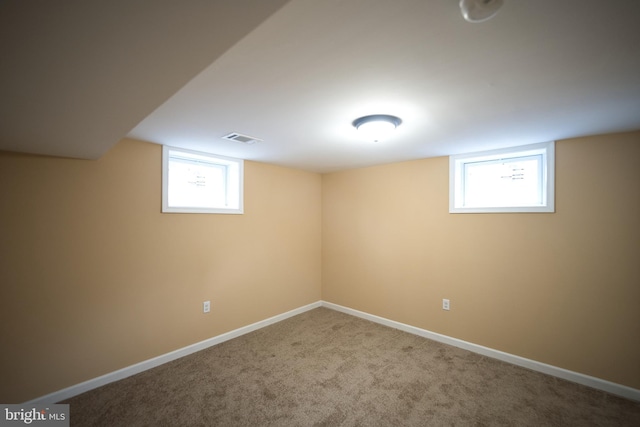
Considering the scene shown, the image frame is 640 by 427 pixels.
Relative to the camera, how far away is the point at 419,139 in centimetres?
250

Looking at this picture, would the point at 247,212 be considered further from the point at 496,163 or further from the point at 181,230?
the point at 496,163

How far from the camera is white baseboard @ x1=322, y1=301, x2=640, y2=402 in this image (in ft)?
7.03

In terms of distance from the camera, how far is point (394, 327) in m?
3.49

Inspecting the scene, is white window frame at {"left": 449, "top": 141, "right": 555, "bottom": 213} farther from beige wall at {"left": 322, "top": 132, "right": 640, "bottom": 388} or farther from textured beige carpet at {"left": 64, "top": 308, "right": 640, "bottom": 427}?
textured beige carpet at {"left": 64, "top": 308, "right": 640, "bottom": 427}

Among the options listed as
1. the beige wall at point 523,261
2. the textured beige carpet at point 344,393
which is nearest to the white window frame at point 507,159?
the beige wall at point 523,261

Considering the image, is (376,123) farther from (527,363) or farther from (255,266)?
(527,363)

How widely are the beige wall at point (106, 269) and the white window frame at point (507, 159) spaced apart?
2.50 metres

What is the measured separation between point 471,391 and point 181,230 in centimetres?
315

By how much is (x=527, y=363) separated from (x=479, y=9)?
3113mm

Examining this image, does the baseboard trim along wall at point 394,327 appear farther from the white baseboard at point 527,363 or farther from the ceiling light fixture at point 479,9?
the ceiling light fixture at point 479,9

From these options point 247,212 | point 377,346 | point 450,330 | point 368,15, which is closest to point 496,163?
point 450,330

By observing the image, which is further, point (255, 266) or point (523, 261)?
point (255, 266)

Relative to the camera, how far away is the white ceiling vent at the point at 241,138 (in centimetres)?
237

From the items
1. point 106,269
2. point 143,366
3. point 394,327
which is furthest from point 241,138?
point 394,327
